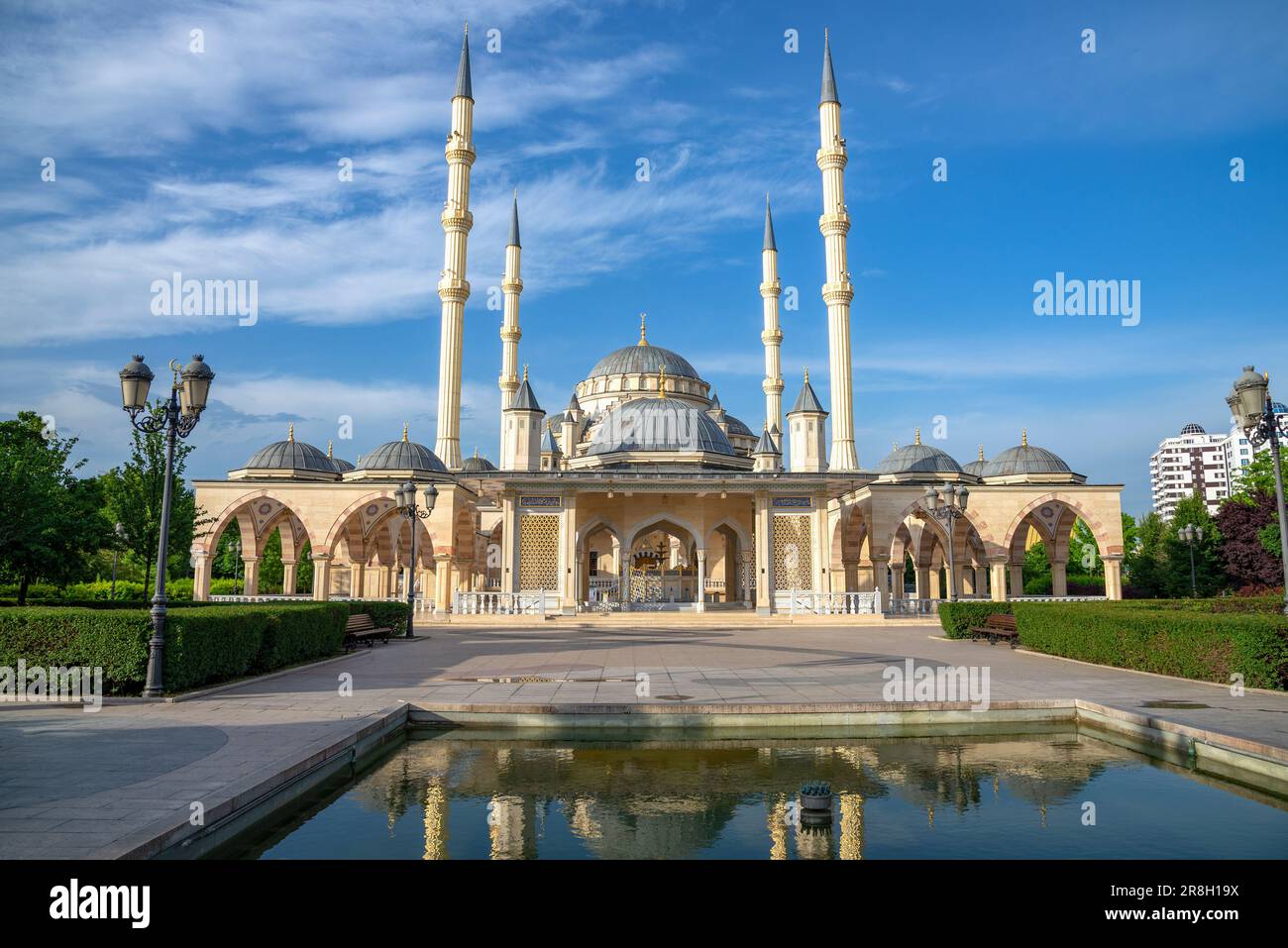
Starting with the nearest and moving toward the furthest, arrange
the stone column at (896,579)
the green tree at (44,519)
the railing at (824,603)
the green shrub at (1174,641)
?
the green shrub at (1174,641) < the green tree at (44,519) < the railing at (824,603) < the stone column at (896,579)

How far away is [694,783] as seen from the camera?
5887 millimetres

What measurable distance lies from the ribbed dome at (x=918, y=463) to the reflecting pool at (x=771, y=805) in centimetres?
2562

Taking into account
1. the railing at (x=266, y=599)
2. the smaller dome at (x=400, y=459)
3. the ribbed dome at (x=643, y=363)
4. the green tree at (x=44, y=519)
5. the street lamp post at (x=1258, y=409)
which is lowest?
the railing at (x=266, y=599)

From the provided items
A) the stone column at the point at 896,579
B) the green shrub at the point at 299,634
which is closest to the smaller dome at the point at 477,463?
the stone column at the point at 896,579

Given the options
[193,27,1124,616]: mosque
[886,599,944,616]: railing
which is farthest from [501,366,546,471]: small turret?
[886,599,944,616]: railing

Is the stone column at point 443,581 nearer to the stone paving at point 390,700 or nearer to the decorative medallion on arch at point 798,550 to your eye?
the stone paving at point 390,700

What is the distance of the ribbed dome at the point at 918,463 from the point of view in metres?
31.8

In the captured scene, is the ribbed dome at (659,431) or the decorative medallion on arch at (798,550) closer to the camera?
the decorative medallion on arch at (798,550)

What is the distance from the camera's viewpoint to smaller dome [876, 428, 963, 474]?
3175 cm

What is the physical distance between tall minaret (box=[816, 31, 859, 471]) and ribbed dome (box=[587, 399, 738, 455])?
4.52 m

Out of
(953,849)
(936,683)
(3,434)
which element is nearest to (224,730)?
(953,849)

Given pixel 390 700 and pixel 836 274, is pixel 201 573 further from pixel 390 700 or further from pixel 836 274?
pixel 836 274

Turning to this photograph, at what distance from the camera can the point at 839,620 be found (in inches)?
917
